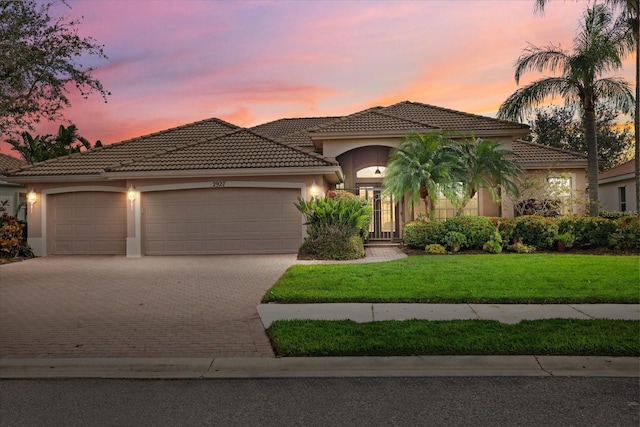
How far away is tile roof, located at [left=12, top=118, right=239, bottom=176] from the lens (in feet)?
63.3

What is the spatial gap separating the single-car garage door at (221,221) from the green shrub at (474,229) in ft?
17.5

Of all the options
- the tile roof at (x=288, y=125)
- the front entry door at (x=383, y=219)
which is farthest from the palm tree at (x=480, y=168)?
the tile roof at (x=288, y=125)

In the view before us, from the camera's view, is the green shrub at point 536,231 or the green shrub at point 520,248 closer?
the green shrub at point 520,248

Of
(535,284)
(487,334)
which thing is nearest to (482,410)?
(487,334)

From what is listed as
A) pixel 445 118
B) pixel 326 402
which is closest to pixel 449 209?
pixel 445 118

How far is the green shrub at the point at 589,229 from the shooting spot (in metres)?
16.3

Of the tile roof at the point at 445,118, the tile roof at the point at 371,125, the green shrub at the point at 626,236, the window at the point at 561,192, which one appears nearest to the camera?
the green shrub at the point at 626,236

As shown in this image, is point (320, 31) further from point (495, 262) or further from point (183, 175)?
point (495, 262)

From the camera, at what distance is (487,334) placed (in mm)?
6547

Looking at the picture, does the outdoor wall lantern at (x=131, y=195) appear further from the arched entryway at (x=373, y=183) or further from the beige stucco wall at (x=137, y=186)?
the arched entryway at (x=373, y=183)

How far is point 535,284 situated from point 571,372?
5.05m

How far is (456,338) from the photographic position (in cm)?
639

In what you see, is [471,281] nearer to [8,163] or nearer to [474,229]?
[474,229]

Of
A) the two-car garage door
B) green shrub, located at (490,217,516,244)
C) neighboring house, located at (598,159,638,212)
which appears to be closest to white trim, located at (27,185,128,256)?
the two-car garage door
